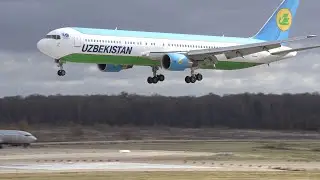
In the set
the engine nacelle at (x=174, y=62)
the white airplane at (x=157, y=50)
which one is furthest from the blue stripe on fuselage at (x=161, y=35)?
the engine nacelle at (x=174, y=62)

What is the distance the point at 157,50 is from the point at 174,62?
2.46 meters

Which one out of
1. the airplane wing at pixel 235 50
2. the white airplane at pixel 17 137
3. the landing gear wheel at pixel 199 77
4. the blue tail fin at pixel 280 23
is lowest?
the white airplane at pixel 17 137

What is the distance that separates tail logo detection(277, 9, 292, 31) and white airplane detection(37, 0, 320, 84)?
690 cm

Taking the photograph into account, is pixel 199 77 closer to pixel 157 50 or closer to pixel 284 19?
pixel 157 50

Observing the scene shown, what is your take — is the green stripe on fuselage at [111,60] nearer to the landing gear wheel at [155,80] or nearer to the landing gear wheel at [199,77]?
the landing gear wheel at [199,77]

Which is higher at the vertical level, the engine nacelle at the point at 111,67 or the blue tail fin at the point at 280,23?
the blue tail fin at the point at 280,23

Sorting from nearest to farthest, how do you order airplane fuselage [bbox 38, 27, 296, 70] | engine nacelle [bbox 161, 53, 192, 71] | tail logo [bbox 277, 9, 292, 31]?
airplane fuselage [bbox 38, 27, 296, 70]
engine nacelle [bbox 161, 53, 192, 71]
tail logo [bbox 277, 9, 292, 31]

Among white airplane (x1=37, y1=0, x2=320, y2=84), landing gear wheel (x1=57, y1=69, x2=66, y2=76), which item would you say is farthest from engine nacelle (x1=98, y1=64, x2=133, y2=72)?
landing gear wheel (x1=57, y1=69, x2=66, y2=76)

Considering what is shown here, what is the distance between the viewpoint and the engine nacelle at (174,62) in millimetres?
82562

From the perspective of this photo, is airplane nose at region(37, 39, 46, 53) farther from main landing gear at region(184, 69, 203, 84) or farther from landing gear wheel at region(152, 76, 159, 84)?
main landing gear at region(184, 69, 203, 84)

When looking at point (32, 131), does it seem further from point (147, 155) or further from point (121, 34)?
point (121, 34)

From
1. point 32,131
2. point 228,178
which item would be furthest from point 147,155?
point 228,178

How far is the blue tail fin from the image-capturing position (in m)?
101

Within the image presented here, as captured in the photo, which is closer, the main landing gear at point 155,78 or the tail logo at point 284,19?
the main landing gear at point 155,78
